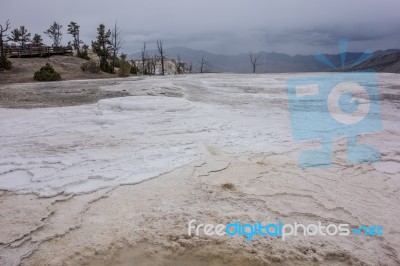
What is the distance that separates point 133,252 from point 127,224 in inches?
16.7

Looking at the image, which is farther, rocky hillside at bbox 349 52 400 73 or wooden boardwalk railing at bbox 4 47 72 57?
rocky hillside at bbox 349 52 400 73

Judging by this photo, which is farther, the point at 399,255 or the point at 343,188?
the point at 343,188

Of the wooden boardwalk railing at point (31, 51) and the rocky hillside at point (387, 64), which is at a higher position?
the rocky hillside at point (387, 64)

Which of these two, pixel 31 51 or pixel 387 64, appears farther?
pixel 387 64

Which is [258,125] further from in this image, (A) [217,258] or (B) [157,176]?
(A) [217,258]

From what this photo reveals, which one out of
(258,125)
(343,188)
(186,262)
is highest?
(258,125)

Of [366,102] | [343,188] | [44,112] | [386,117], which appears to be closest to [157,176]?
[343,188]

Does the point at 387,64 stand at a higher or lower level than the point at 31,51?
higher

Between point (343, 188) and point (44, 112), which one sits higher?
point (44, 112)

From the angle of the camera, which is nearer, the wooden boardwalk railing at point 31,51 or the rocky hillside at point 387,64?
the wooden boardwalk railing at point 31,51

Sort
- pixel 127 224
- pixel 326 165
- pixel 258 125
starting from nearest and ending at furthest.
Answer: pixel 127 224 < pixel 326 165 < pixel 258 125

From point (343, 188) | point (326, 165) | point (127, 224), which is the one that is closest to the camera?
point (127, 224)

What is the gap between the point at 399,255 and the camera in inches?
110

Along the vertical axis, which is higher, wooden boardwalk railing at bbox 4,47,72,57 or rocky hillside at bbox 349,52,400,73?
rocky hillside at bbox 349,52,400,73
